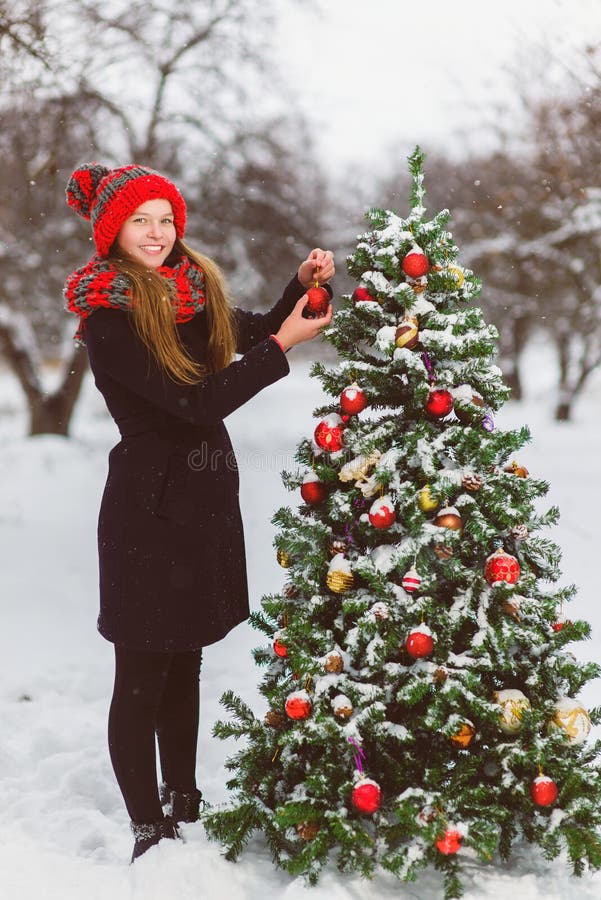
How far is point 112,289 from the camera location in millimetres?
2400

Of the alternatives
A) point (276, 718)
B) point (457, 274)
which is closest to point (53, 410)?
point (276, 718)

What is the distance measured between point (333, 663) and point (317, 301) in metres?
1.10

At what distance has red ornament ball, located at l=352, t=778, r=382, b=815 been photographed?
2219mm

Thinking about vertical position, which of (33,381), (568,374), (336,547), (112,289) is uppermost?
(568,374)

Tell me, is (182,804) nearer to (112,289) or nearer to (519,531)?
(519,531)

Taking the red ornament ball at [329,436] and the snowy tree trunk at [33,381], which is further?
the snowy tree trunk at [33,381]

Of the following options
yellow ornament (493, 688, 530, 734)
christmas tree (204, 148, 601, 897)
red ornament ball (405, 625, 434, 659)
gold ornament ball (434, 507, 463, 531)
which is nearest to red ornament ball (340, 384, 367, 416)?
christmas tree (204, 148, 601, 897)

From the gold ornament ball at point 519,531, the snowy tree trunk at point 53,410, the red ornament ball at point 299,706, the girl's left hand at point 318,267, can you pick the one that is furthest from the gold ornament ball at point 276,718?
the snowy tree trunk at point 53,410

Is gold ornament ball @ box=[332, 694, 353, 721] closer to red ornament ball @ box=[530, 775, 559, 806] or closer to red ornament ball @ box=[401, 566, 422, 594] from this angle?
red ornament ball @ box=[401, 566, 422, 594]

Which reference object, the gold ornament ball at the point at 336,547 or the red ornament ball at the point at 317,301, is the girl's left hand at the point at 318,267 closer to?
the red ornament ball at the point at 317,301

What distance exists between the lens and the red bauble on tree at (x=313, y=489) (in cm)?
249

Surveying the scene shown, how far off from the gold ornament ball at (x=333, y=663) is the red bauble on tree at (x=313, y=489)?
0.46 meters

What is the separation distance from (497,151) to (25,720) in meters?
7.35

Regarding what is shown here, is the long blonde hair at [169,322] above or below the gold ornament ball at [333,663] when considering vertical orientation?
above
